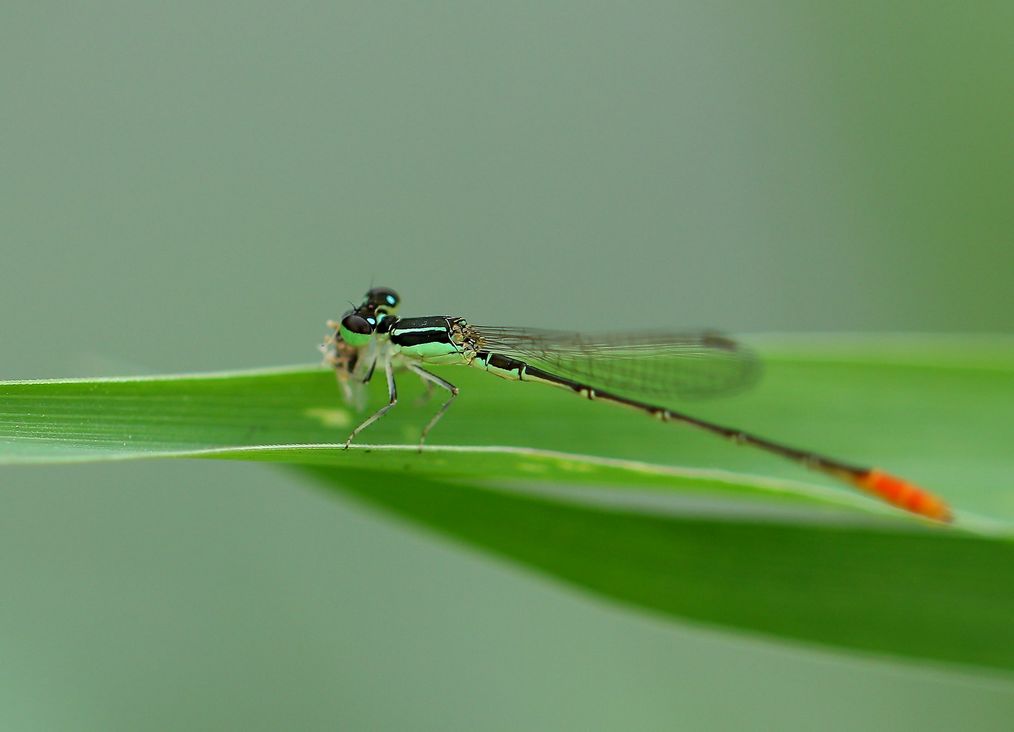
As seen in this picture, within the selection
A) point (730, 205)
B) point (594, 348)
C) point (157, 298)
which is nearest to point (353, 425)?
point (594, 348)

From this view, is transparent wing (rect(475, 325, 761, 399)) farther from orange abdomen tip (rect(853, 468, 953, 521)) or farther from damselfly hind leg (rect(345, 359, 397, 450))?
orange abdomen tip (rect(853, 468, 953, 521))

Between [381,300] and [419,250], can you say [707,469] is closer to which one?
[381,300]

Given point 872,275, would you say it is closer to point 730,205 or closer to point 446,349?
point 730,205

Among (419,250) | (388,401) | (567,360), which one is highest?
(419,250)

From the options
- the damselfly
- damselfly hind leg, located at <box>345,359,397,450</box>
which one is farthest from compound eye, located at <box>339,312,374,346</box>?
damselfly hind leg, located at <box>345,359,397,450</box>

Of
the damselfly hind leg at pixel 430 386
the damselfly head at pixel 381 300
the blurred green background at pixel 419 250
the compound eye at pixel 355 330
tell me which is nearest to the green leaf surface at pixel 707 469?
the damselfly hind leg at pixel 430 386

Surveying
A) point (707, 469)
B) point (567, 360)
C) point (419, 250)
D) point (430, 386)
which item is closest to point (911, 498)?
point (707, 469)
